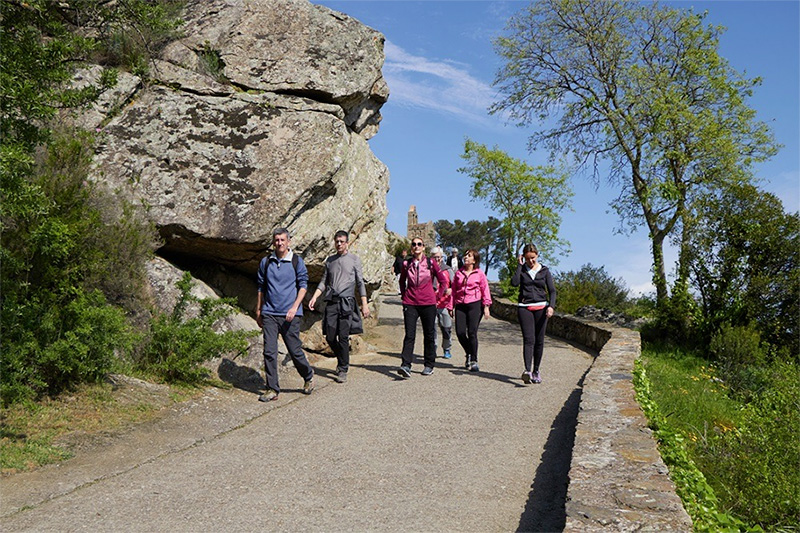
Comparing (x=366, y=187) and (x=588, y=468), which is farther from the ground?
(x=366, y=187)

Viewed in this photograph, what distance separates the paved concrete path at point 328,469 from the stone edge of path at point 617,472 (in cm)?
36

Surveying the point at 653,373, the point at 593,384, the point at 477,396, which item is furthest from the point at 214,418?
the point at 653,373

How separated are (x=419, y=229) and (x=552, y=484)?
50725 mm

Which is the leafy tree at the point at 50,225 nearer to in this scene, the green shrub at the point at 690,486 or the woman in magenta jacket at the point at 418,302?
the woman in magenta jacket at the point at 418,302

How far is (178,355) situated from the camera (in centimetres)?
759

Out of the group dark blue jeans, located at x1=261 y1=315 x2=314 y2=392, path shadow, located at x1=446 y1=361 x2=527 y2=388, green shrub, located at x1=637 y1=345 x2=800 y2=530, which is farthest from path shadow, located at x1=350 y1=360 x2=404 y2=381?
green shrub, located at x1=637 y1=345 x2=800 y2=530

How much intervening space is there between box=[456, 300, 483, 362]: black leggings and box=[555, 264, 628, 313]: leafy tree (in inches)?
465

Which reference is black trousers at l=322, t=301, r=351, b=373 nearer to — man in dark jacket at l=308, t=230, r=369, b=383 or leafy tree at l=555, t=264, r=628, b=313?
man in dark jacket at l=308, t=230, r=369, b=383

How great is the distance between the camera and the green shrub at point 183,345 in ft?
24.7

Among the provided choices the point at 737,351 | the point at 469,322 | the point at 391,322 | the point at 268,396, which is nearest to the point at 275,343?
the point at 268,396

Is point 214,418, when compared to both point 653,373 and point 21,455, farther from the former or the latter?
point 653,373

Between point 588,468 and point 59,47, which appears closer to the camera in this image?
point 588,468

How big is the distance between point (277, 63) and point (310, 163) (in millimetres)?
2220

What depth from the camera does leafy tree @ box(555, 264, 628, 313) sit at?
22094 millimetres
